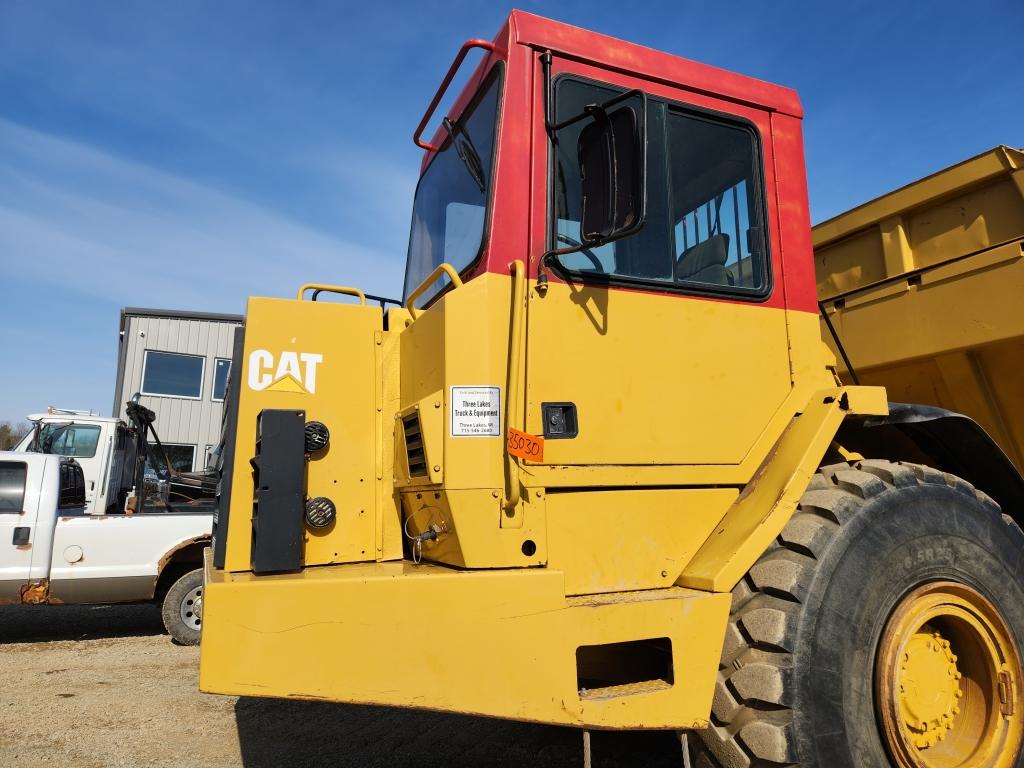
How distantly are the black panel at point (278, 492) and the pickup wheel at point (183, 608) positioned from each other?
5.30 metres

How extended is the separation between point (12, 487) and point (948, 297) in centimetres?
811

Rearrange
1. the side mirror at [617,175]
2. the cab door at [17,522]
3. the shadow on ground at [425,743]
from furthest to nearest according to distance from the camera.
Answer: the cab door at [17,522], the shadow on ground at [425,743], the side mirror at [617,175]

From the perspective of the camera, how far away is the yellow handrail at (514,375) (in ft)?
8.42

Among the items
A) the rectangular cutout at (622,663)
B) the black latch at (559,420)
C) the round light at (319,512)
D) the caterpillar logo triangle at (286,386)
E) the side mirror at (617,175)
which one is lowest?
the rectangular cutout at (622,663)

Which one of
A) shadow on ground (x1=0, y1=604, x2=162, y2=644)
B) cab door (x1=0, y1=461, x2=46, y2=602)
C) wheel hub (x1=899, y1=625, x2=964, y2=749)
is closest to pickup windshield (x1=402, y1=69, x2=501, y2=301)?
wheel hub (x1=899, y1=625, x2=964, y2=749)

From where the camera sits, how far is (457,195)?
333cm

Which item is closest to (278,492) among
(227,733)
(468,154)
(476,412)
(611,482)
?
(476,412)

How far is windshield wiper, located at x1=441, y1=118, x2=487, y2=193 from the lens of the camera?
3017 mm

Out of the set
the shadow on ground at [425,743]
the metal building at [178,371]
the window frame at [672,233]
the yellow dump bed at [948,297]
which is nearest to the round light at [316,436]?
the window frame at [672,233]

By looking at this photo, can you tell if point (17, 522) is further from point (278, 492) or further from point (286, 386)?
point (278, 492)

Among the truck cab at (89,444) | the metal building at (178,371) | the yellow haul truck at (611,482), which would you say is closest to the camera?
the yellow haul truck at (611,482)

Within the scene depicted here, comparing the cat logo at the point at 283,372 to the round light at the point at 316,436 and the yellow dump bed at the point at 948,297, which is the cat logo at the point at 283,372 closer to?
the round light at the point at 316,436

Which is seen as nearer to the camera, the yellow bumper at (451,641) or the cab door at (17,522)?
the yellow bumper at (451,641)

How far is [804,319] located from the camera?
130 inches
